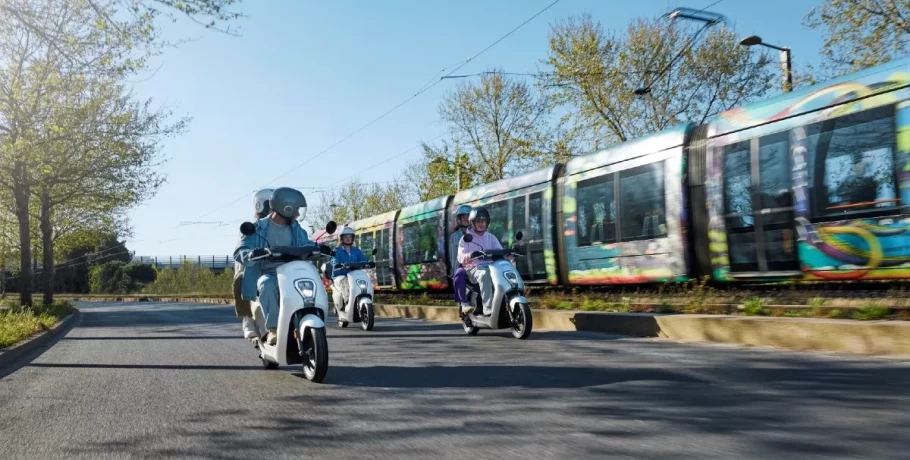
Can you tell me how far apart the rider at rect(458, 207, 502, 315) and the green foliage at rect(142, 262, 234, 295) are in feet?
149

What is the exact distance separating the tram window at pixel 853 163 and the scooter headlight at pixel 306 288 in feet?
20.9

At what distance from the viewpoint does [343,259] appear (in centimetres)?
1217

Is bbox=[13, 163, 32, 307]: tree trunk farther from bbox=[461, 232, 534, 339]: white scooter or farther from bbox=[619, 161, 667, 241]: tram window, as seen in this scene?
bbox=[461, 232, 534, 339]: white scooter

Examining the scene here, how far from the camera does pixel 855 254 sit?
28.9 feet

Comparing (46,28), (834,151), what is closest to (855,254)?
(834,151)

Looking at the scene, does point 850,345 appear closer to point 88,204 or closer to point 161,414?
point 161,414

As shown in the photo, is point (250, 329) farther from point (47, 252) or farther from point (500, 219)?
point (47, 252)

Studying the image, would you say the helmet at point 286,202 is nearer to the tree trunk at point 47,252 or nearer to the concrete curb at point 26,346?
the concrete curb at point 26,346

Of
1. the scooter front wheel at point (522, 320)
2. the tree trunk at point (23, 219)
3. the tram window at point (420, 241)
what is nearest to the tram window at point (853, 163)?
Result: the scooter front wheel at point (522, 320)

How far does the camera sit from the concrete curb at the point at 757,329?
6.09 m

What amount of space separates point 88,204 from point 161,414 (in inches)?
1062

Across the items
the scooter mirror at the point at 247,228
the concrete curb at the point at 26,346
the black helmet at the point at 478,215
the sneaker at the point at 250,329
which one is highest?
the black helmet at the point at 478,215

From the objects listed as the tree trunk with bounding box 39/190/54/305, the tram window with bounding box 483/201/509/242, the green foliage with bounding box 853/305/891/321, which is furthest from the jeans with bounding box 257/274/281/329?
the tree trunk with bounding box 39/190/54/305

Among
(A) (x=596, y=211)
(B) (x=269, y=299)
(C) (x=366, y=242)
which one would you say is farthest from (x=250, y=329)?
(C) (x=366, y=242)
